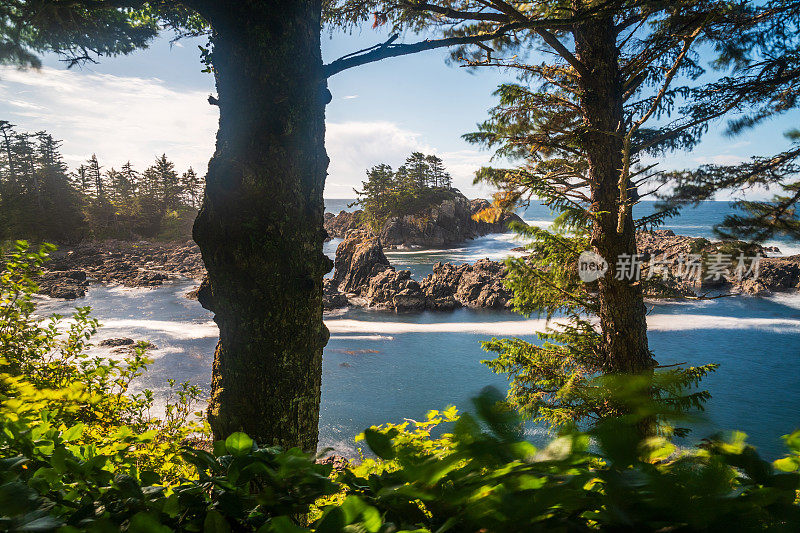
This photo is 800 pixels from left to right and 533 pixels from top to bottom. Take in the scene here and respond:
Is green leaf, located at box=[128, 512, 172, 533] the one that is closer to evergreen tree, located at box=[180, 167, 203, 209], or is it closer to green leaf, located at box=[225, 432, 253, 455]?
green leaf, located at box=[225, 432, 253, 455]

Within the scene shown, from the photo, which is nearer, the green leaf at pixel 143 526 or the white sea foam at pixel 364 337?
the green leaf at pixel 143 526

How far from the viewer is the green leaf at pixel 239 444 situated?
789 mm

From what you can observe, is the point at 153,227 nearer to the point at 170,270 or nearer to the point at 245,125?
the point at 170,270

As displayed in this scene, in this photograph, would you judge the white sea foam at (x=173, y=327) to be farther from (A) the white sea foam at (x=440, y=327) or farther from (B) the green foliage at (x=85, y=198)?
(B) the green foliage at (x=85, y=198)

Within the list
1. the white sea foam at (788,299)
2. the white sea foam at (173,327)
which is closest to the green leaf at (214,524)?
the white sea foam at (173,327)

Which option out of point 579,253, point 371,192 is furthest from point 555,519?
point 371,192

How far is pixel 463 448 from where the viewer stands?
0.63m

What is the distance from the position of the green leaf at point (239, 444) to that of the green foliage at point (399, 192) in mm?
48501

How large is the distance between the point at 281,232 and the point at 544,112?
5.30 metres

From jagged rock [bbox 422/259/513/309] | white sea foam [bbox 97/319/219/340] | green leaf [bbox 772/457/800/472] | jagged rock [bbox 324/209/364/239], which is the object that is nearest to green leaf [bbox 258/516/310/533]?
green leaf [bbox 772/457/800/472]

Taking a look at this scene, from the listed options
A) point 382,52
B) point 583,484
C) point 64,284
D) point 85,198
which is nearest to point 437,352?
point 382,52

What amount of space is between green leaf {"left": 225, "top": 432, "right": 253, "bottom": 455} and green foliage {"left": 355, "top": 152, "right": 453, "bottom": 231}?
159ft

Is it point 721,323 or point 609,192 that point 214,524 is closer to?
point 609,192

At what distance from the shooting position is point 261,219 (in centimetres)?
251
